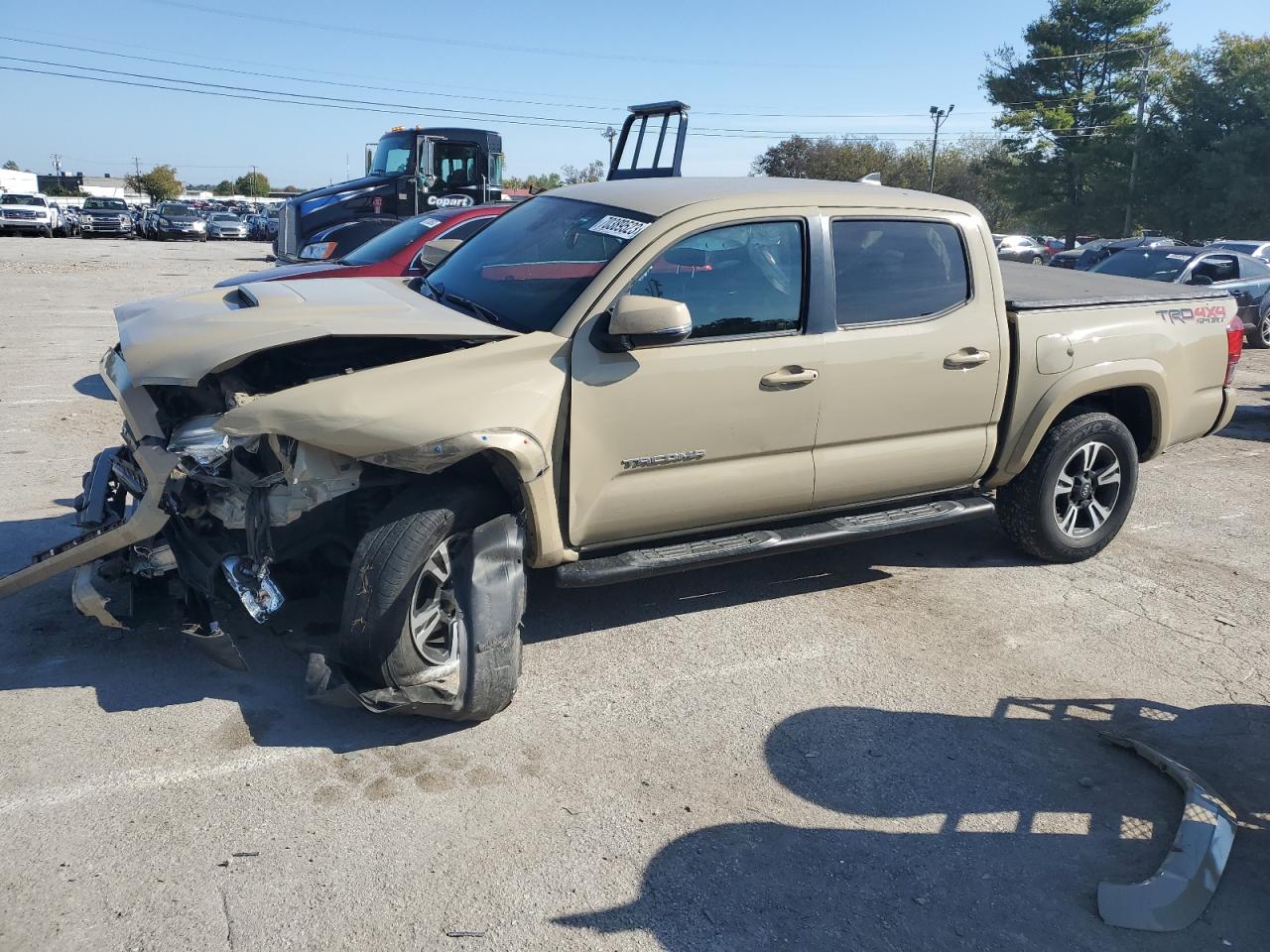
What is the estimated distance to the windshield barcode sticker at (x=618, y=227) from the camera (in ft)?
14.2

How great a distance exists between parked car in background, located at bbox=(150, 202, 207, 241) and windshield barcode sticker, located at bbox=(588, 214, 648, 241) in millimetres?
38972

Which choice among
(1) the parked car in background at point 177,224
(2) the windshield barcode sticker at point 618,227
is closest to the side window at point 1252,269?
(2) the windshield barcode sticker at point 618,227

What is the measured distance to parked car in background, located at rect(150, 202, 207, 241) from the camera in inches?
1519

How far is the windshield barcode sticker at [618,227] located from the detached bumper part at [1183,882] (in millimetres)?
Result: 2957

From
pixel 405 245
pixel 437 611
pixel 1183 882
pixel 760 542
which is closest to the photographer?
pixel 1183 882

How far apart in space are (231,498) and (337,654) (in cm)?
70

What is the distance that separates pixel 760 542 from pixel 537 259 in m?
1.66

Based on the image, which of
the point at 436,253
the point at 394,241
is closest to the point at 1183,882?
the point at 436,253

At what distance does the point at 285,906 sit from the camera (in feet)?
9.48

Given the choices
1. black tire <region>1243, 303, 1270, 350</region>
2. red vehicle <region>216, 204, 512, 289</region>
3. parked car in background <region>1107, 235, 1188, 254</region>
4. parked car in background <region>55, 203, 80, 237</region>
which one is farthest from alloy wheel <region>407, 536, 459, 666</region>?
parked car in background <region>55, 203, 80, 237</region>

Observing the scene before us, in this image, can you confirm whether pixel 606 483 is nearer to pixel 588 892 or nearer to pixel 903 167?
pixel 588 892

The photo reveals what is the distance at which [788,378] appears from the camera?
4445 mm

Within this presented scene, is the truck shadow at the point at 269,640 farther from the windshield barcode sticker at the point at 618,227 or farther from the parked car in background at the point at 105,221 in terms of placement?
the parked car in background at the point at 105,221

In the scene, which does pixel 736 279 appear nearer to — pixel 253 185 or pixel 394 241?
pixel 394 241
